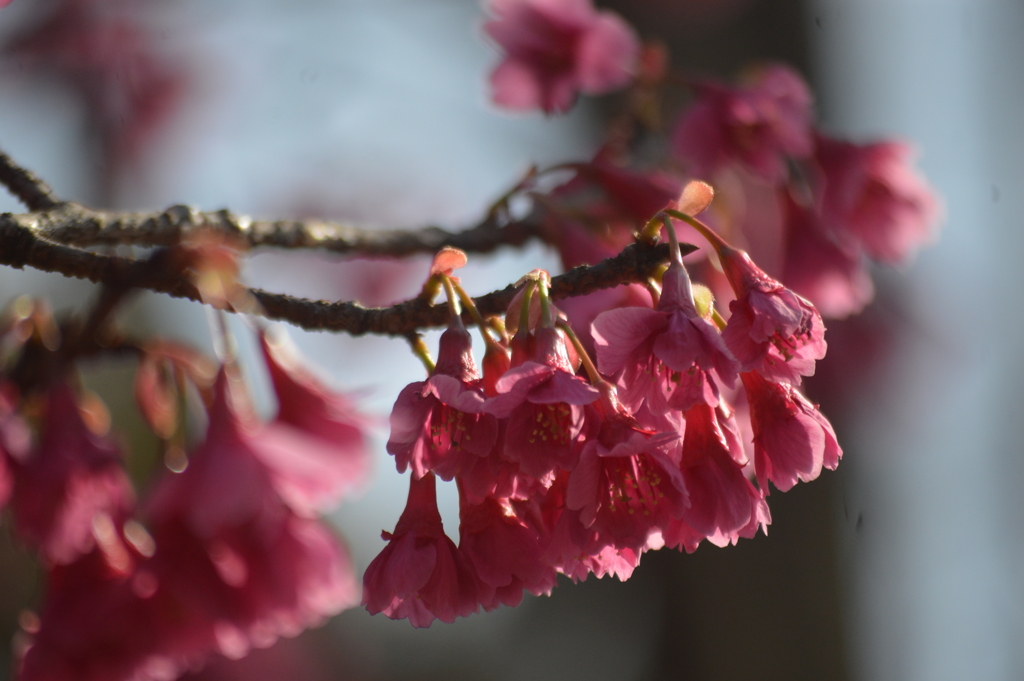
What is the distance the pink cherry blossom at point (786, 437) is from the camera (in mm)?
567

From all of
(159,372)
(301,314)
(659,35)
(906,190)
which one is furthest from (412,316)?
(659,35)

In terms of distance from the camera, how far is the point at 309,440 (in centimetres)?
99

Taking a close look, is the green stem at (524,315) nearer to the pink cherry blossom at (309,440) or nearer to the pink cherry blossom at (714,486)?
the pink cherry blossom at (714,486)

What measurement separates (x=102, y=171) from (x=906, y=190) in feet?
6.99

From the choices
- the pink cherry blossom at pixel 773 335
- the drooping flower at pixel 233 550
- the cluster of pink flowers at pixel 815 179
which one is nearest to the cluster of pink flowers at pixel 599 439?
the pink cherry blossom at pixel 773 335

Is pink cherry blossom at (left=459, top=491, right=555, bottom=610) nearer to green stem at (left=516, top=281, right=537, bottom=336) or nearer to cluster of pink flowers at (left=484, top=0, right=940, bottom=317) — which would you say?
green stem at (left=516, top=281, right=537, bottom=336)

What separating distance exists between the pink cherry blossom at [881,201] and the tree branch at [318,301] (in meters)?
0.73

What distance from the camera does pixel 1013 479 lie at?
2.43 metres

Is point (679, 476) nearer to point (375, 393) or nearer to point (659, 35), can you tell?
point (375, 393)

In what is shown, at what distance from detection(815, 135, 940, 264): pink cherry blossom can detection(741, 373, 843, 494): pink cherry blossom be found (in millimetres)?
700

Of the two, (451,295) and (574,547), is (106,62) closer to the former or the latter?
(451,295)

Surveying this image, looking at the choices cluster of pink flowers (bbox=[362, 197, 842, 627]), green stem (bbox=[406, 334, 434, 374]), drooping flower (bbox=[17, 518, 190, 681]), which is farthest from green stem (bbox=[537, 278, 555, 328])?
drooping flower (bbox=[17, 518, 190, 681])

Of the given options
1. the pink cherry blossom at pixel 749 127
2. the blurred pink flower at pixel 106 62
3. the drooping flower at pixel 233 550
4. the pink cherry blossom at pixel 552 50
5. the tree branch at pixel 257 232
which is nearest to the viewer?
the tree branch at pixel 257 232

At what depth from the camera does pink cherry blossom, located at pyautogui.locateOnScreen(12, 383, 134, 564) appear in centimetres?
87
